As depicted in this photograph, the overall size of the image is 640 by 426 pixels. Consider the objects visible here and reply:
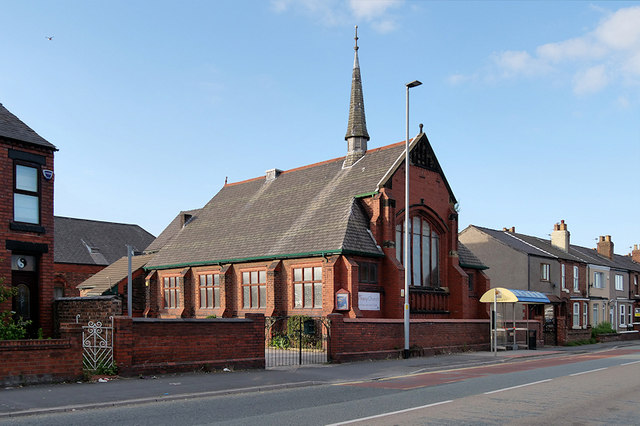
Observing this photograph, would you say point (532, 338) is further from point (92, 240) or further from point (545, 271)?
point (92, 240)

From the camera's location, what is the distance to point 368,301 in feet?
94.8

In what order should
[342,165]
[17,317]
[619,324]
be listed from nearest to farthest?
1. [17,317]
2. [342,165]
3. [619,324]

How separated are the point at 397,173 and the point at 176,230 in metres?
21.2

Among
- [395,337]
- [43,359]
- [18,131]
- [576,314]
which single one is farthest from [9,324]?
[576,314]

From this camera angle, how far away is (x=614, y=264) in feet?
194

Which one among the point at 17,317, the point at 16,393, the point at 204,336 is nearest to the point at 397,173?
the point at 204,336

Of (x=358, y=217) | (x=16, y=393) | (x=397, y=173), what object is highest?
(x=397, y=173)

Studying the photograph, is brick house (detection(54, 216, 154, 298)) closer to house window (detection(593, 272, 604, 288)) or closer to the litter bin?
the litter bin

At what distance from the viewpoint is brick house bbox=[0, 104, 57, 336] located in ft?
55.9

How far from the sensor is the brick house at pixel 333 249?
29078 mm

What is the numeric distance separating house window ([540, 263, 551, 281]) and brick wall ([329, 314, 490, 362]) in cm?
1826

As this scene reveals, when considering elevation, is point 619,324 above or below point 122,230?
below

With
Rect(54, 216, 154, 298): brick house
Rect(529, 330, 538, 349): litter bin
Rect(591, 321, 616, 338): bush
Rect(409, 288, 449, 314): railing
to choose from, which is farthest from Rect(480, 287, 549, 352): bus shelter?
Rect(54, 216, 154, 298): brick house

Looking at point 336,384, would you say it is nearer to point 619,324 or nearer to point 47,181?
point 47,181
